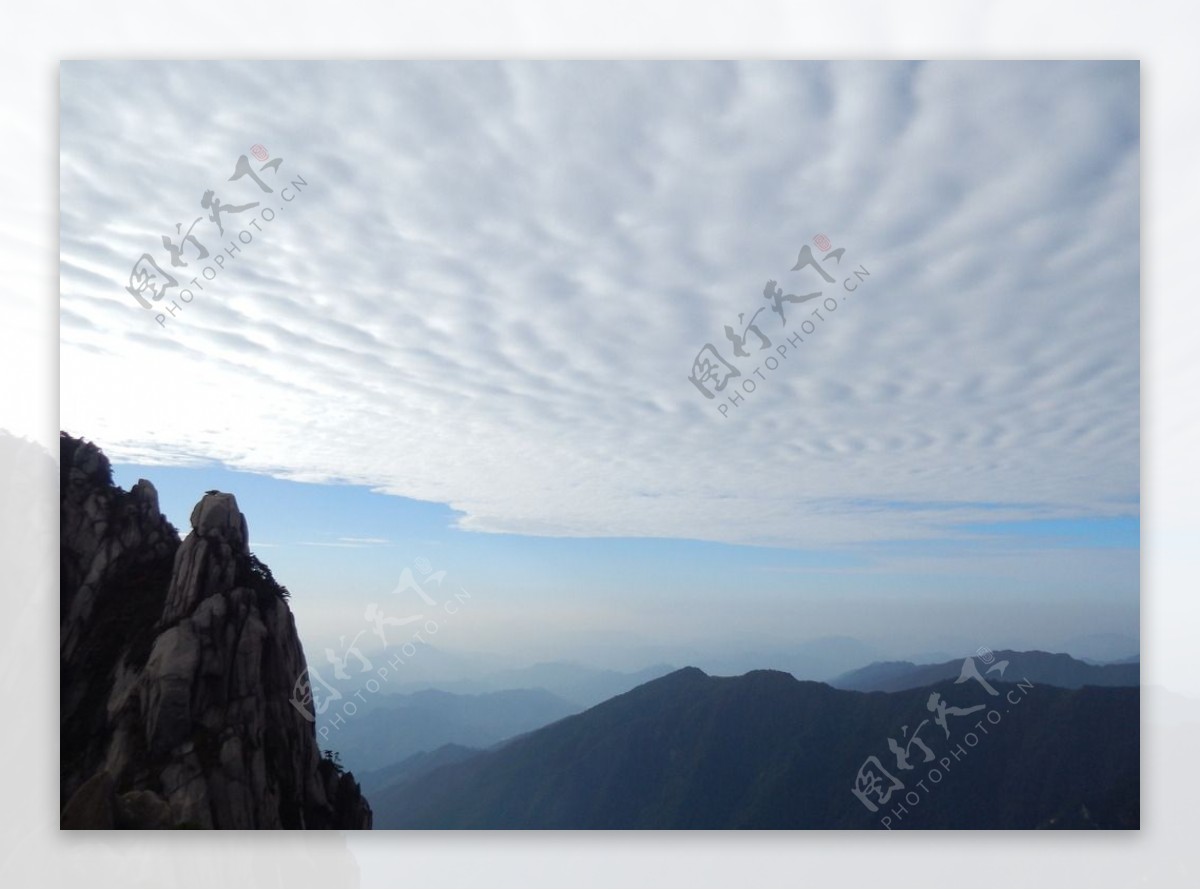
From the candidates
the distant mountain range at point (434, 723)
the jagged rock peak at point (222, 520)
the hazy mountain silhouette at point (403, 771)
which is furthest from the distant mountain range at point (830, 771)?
the jagged rock peak at point (222, 520)

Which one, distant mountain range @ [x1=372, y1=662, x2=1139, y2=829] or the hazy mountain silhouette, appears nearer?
distant mountain range @ [x1=372, y1=662, x2=1139, y2=829]

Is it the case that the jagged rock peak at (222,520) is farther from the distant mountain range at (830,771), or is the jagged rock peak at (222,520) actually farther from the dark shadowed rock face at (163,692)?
the distant mountain range at (830,771)

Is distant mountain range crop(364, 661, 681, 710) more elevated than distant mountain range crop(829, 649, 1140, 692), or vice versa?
distant mountain range crop(829, 649, 1140, 692)

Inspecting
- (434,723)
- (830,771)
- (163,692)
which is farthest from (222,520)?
(830,771)

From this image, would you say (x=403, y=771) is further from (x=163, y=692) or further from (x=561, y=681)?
(x=163, y=692)

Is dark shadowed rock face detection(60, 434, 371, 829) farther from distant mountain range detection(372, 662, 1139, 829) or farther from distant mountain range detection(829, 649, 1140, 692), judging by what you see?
distant mountain range detection(829, 649, 1140, 692)

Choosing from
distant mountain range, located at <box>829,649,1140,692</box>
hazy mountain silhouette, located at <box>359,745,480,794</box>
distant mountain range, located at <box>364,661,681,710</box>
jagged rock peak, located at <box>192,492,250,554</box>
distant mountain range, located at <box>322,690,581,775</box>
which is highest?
jagged rock peak, located at <box>192,492,250,554</box>

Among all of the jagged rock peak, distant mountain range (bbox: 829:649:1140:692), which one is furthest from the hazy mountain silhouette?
distant mountain range (bbox: 829:649:1140:692)

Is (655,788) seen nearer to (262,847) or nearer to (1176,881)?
(262,847)
